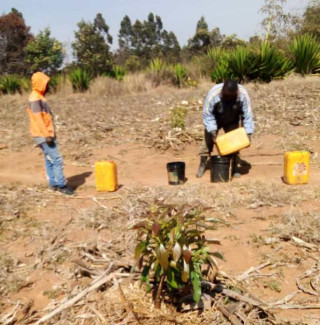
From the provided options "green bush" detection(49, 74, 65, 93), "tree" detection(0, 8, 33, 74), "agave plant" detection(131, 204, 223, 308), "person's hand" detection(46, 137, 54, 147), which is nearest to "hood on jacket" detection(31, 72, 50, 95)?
"person's hand" detection(46, 137, 54, 147)

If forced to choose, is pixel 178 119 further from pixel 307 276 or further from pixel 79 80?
pixel 79 80

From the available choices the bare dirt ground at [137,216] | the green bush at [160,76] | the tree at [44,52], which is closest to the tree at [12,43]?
the tree at [44,52]

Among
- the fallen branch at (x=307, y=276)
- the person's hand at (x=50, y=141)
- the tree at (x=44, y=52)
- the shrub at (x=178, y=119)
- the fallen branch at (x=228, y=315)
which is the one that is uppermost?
the tree at (x=44, y=52)

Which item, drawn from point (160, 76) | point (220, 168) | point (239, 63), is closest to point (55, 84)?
point (160, 76)

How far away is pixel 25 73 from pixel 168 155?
17.5 meters

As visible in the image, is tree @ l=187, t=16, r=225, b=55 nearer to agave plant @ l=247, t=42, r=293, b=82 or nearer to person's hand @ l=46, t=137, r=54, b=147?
agave plant @ l=247, t=42, r=293, b=82

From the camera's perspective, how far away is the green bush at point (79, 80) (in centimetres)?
1399

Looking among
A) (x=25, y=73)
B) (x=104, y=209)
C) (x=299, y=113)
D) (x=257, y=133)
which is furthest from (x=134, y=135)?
(x=25, y=73)

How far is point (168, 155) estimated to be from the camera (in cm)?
753

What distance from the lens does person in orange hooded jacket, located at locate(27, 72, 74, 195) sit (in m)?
4.86

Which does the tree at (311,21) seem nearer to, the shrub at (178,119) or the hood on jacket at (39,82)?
the shrub at (178,119)

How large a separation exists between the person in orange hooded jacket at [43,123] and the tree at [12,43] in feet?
61.6

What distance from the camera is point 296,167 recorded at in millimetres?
5145

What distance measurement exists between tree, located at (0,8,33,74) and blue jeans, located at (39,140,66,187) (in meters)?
18.8
